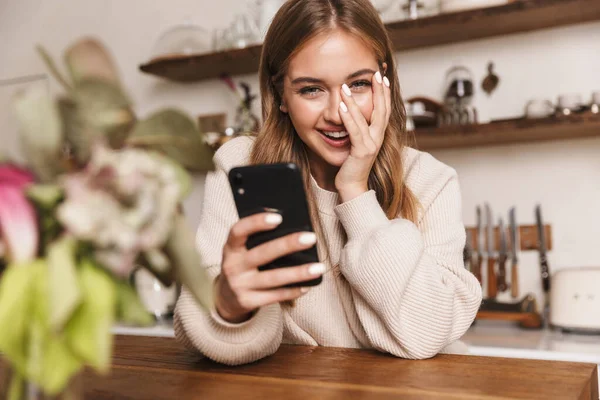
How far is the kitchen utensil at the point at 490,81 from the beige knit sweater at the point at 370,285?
0.98m

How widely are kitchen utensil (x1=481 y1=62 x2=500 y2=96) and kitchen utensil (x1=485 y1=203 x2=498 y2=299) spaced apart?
1.35ft

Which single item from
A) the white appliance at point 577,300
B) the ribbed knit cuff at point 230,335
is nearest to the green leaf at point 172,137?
the ribbed knit cuff at point 230,335

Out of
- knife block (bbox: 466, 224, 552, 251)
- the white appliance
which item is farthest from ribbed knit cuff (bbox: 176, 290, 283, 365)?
knife block (bbox: 466, 224, 552, 251)

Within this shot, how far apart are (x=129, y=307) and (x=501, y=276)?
1943 mm

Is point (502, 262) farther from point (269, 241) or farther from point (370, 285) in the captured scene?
point (269, 241)

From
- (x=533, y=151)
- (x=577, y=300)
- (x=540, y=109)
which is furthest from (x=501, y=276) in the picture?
(x=540, y=109)

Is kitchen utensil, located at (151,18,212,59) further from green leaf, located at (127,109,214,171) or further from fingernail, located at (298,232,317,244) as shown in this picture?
green leaf, located at (127,109,214,171)

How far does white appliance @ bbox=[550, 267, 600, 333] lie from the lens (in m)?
1.87

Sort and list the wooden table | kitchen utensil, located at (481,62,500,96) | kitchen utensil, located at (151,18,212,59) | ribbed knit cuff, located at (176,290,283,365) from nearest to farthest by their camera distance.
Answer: the wooden table < ribbed knit cuff, located at (176,290,283,365) < kitchen utensil, located at (481,62,500,96) < kitchen utensil, located at (151,18,212,59)

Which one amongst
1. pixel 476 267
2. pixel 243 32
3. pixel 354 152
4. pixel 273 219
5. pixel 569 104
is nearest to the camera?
pixel 273 219

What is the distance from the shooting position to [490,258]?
2.22 m

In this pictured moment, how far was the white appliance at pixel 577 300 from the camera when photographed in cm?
187

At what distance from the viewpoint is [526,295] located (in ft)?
7.05

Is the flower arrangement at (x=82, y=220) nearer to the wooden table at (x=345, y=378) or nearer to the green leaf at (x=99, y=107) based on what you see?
the green leaf at (x=99, y=107)
